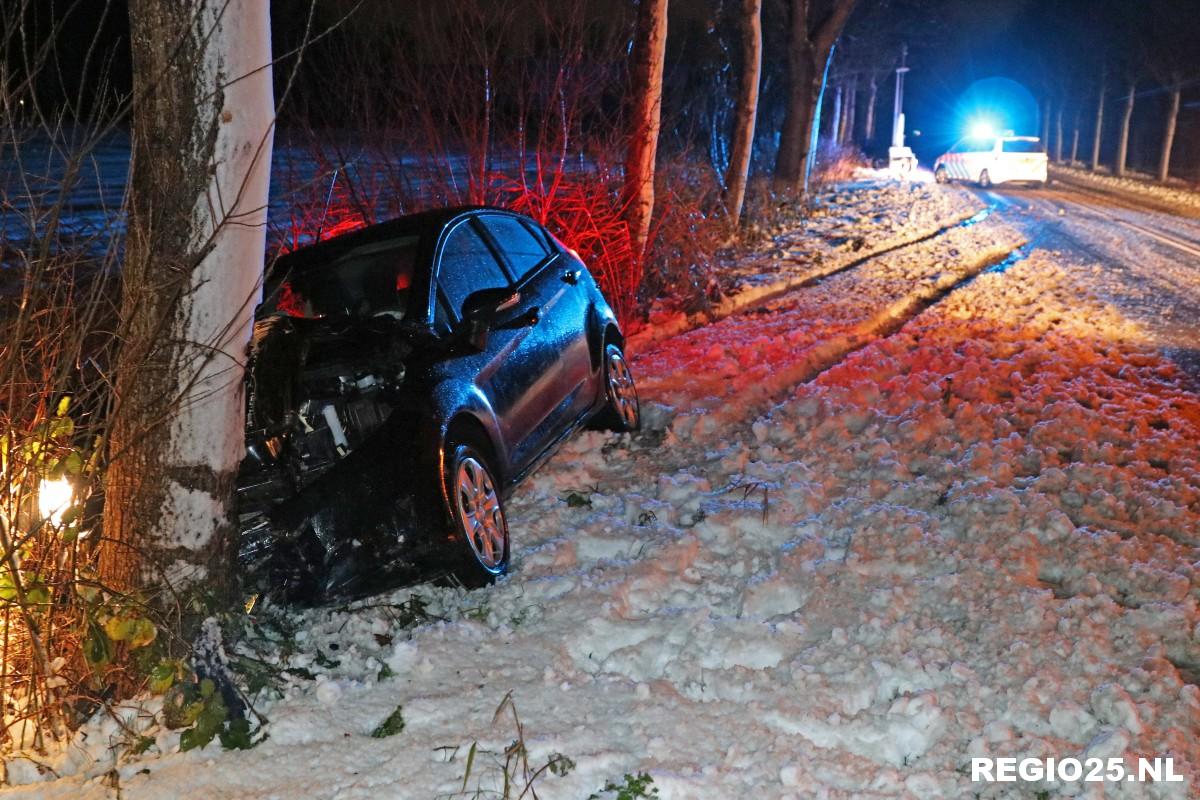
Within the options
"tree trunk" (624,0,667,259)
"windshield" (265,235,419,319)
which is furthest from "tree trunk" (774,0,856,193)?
"windshield" (265,235,419,319)

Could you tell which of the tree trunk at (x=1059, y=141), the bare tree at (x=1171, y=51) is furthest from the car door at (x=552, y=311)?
the tree trunk at (x=1059, y=141)

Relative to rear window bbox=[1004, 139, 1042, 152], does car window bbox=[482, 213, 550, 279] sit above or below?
above

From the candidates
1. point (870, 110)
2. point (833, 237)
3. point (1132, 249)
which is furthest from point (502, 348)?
point (870, 110)

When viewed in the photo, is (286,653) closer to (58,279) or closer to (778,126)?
(58,279)

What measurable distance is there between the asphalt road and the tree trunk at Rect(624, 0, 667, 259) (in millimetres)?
5301

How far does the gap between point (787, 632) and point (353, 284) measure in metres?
3.02

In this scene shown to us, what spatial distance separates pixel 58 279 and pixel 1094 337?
917cm

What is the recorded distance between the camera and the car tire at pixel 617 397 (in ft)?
22.4

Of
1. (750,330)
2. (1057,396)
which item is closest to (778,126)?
Result: (750,330)

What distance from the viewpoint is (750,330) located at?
10.5 meters

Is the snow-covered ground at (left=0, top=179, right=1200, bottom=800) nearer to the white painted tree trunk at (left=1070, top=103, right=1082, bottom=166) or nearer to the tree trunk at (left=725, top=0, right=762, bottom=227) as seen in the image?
the tree trunk at (left=725, top=0, right=762, bottom=227)

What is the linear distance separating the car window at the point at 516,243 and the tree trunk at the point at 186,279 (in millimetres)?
2384

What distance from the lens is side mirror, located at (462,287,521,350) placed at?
5.12 m

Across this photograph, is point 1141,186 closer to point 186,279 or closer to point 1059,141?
point 1059,141
